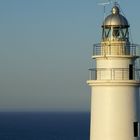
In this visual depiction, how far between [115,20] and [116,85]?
80.6 inches

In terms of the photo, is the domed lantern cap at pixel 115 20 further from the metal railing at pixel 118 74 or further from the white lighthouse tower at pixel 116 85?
the metal railing at pixel 118 74

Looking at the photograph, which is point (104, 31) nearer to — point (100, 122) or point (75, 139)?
point (100, 122)

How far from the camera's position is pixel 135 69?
15.0 metres

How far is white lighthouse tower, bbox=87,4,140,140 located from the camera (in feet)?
48.9

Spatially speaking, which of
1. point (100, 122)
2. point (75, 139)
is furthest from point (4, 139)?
point (100, 122)

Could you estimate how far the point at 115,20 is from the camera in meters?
15.2

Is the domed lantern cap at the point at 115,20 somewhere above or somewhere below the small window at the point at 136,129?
above

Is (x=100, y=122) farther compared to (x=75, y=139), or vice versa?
(x=75, y=139)

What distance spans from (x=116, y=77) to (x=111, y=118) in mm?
1280

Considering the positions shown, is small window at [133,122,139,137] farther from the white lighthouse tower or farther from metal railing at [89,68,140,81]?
metal railing at [89,68,140,81]

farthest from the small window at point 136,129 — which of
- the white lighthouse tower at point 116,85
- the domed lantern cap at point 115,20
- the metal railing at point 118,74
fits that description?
the domed lantern cap at point 115,20

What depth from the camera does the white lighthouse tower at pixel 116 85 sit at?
14914 millimetres

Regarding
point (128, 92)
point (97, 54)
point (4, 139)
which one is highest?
point (97, 54)

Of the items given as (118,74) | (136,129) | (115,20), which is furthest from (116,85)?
(115,20)
